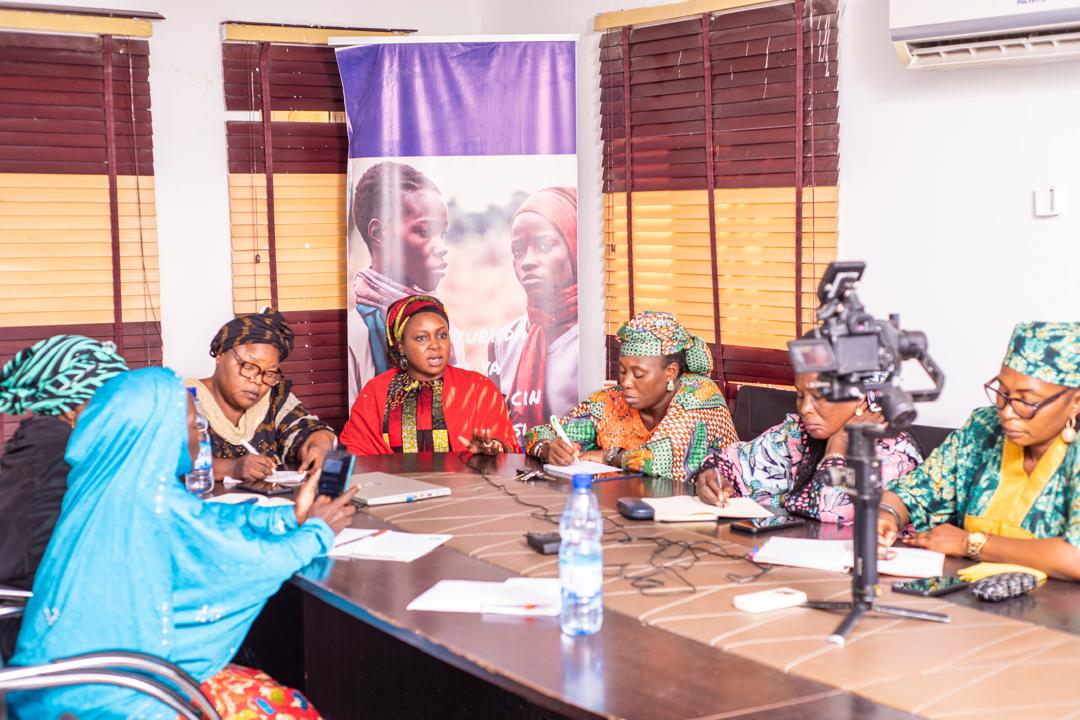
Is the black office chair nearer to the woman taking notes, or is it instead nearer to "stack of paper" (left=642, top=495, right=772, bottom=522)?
"stack of paper" (left=642, top=495, right=772, bottom=522)

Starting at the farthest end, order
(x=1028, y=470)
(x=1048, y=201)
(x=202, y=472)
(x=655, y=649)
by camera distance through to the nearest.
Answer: (x=1048, y=201) → (x=202, y=472) → (x=1028, y=470) → (x=655, y=649)

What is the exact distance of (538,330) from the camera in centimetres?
501

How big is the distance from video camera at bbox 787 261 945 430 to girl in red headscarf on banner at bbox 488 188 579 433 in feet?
9.59

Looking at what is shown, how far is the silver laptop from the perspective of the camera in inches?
124

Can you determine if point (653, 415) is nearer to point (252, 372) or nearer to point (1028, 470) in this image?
point (252, 372)

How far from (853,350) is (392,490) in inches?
61.6

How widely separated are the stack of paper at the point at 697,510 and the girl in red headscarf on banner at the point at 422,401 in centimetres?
126

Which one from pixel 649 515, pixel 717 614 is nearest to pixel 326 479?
pixel 649 515

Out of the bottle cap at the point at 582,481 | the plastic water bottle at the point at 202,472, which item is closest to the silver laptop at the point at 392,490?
the plastic water bottle at the point at 202,472

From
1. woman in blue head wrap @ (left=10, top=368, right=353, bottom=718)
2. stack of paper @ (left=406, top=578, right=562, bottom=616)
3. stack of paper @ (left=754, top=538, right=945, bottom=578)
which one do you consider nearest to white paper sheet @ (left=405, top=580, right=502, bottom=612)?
stack of paper @ (left=406, top=578, right=562, bottom=616)

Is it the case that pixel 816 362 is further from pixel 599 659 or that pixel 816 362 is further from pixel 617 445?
pixel 617 445

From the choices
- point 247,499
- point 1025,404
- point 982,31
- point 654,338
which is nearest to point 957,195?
point 982,31

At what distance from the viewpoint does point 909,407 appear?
A: 2025 mm

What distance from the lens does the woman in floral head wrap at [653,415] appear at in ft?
11.9
